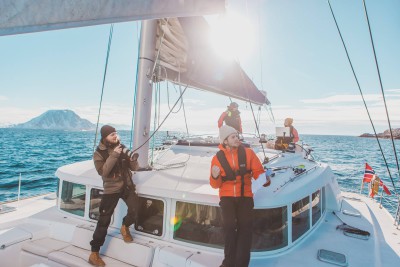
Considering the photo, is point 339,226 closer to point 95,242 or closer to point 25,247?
point 95,242

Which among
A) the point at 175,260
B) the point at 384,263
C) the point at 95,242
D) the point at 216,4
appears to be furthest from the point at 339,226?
the point at 216,4

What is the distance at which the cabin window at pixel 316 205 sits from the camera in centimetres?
488

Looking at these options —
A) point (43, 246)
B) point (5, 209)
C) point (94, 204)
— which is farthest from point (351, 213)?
point (5, 209)

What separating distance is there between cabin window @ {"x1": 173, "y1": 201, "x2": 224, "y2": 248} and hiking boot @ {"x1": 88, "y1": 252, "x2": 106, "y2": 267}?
3.79 feet

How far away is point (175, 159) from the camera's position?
5.75 metres

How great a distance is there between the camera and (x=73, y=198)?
490 cm

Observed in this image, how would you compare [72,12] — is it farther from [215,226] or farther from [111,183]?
[215,226]

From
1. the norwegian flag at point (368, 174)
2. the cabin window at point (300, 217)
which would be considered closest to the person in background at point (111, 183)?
the cabin window at point (300, 217)

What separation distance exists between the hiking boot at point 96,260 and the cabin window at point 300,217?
3072 mm

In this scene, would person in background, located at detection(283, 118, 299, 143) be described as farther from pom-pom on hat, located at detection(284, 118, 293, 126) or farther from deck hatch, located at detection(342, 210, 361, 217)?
deck hatch, located at detection(342, 210, 361, 217)

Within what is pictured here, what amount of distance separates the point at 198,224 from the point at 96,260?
161 cm

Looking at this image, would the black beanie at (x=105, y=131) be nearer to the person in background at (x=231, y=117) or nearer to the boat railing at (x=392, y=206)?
the person in background at (x=231, y=117)

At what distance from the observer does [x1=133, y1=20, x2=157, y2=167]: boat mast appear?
4609 mm

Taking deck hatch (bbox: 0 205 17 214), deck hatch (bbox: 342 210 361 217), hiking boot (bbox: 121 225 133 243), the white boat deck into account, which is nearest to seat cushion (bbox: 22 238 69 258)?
the white boat deck
